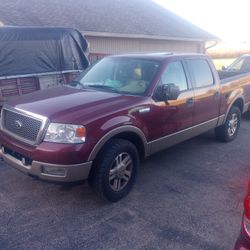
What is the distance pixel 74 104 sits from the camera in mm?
3691

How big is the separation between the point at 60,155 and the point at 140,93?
148 cm

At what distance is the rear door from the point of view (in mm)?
4988

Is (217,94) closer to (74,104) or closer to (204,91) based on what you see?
(204,91)

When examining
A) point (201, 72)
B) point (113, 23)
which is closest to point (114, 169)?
point (201, 72)

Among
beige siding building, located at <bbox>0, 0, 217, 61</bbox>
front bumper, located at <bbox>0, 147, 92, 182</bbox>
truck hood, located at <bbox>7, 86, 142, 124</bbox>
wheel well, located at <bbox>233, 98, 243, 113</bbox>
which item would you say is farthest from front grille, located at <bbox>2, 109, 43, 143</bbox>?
beige siding building, located at <bbox>0, 0, 217, 61</bbox>

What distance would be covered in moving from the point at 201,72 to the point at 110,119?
239cm

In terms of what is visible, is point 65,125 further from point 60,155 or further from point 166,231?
point 166,231

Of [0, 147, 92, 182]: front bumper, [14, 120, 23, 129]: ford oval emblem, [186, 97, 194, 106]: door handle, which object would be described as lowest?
[0, 147, 92, 182]: front bumper

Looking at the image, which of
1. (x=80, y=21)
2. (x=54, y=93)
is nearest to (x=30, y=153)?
(x=54, y=93)

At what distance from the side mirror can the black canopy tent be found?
13.3 feet

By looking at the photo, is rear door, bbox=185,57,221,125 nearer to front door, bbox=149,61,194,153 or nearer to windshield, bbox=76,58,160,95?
front door, bbox=149,61,194,153

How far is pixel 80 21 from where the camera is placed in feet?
45.2

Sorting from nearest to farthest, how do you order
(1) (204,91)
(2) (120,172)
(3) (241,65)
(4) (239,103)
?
(2) (120,172) → (1) (204,91) → (4) (239,103) → (3) (241,65)

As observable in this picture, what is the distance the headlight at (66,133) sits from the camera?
3.32 metres
